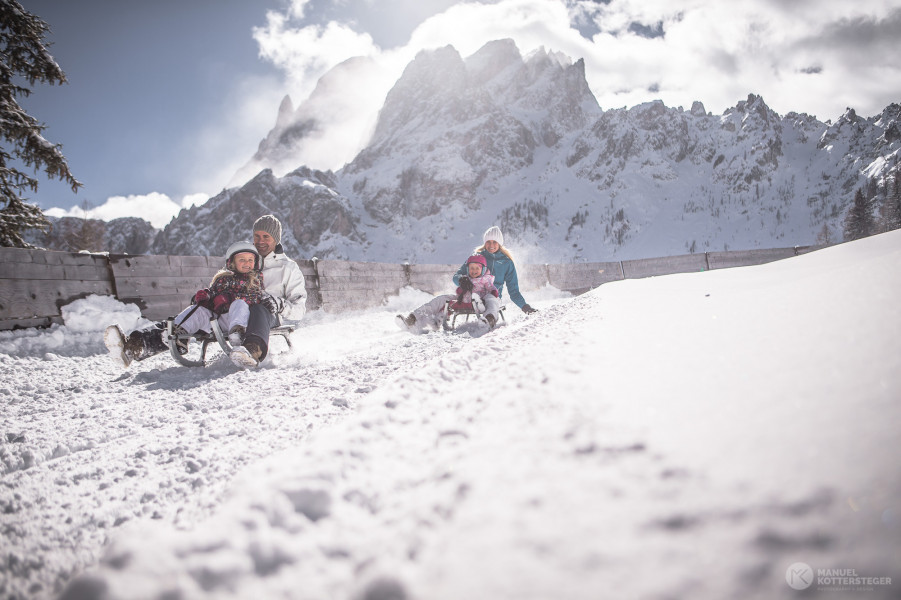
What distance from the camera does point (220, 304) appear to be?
3.08m

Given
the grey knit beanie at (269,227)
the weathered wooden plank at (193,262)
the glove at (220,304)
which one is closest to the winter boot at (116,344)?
the glove at (220,304)

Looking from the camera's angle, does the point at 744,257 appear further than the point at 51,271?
Yes

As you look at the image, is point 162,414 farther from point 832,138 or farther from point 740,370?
point 832,138

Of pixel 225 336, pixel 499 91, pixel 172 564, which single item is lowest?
pixel 172 564

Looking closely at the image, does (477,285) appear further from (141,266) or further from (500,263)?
(141,266)

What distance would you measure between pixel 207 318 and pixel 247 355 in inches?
28.0

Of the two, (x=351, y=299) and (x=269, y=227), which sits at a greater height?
(x=269, y=227)

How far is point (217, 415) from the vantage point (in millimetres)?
1734

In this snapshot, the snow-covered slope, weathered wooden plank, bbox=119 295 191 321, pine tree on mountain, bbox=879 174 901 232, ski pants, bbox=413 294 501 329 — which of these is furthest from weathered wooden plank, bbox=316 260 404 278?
pine tree on mountain, bbox=879 174 901 232

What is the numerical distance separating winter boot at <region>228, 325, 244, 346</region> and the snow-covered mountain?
57.0 metres

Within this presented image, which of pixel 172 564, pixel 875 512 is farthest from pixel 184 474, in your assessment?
pixel 875 512

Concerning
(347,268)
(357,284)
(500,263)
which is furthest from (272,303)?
(357,284)

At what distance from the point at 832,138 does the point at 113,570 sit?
112 metres

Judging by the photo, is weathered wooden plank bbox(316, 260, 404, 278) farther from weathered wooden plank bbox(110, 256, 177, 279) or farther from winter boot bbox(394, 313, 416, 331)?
winter boot bbox(394, 313, 416, 331)
